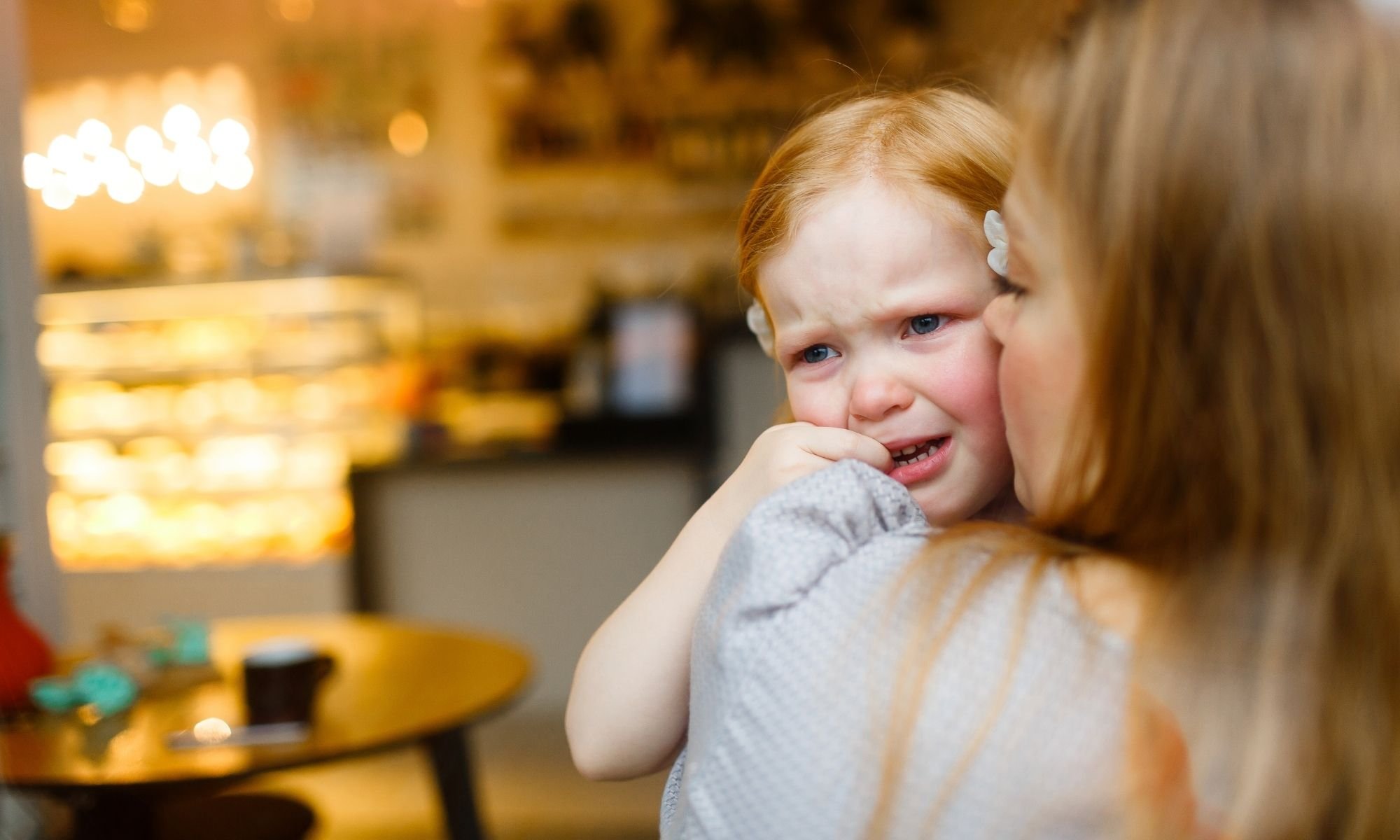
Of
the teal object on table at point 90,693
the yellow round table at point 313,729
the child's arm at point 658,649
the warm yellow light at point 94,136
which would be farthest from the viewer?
→ the warm yellow light at point 94,136

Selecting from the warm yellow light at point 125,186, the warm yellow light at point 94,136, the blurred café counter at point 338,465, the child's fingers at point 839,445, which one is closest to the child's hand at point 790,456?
the child's fingers at point 839,445

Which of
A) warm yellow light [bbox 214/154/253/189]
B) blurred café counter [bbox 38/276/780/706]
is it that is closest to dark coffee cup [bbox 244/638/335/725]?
blurred café counter [bbox 38/276/780/706]

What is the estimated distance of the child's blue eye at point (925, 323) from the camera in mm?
923

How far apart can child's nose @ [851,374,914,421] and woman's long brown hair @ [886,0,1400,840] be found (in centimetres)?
27

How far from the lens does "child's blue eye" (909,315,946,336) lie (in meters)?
0.92

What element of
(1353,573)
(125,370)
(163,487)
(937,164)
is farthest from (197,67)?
(1353,573)

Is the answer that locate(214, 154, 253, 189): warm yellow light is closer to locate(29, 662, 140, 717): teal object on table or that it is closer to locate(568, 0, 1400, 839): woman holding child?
locate(29, 662, 140, 717): teal object on table

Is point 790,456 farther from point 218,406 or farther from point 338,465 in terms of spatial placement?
point 218,406

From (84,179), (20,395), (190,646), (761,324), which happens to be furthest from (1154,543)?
(84,179)

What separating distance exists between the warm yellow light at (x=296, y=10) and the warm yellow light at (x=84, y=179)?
139 centimetres

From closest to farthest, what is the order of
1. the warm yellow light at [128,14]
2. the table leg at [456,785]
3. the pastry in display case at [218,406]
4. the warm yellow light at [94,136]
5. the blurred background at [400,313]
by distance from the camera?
the table leg at [456,785], the blurred background at [400,313], the pastry in display case at [218,406], the warm yellow light at [128,14], the warm yellow light at [94,136]

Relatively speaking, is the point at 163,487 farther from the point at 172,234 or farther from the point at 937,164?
the point at 937,164

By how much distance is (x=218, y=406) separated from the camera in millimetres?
5500

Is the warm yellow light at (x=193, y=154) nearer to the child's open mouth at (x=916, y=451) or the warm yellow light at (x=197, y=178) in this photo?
the warm yellow light at (x=197, y=178)
